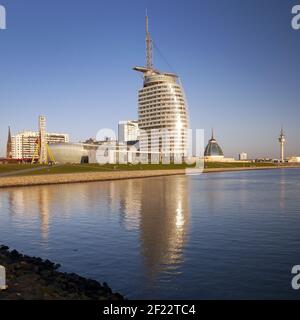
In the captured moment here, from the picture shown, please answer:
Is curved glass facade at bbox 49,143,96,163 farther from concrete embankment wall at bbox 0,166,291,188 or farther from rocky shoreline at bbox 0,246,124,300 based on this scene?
rocky shoreline at bbox 0,246,124,300

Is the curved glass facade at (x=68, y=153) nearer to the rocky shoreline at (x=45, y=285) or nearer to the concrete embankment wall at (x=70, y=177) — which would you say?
the concrete embankment wall at (x=70, y=177)

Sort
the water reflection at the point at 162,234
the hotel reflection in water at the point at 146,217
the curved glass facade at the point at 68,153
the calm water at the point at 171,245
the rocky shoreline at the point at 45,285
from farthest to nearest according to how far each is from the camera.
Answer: the curved glass facade at the point at 68,153, the hotel reflection in water at the point at 146,217, the water reflection at the point at 162,234, the calm water at the point at 171,245, the rocky shoreline at the point at 45,285

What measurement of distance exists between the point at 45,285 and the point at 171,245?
946 cm

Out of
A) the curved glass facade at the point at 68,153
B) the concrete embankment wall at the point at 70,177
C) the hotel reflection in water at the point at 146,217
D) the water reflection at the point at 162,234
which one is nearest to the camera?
the water reflection at the point at 162,234

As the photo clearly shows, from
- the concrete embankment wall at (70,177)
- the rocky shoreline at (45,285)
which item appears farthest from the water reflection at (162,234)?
the concrete embankment wall at (70,177)

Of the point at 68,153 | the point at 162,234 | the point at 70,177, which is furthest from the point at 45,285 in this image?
the point at 68,153

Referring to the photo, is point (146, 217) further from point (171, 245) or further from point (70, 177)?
point (70, 177)

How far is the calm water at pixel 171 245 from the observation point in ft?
47.9

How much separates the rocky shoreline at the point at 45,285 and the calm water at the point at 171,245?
1170 millimetres

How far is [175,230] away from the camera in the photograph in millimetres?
25656

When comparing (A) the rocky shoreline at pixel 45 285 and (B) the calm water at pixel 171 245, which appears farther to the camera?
(B) the calm water at pixel 171 245

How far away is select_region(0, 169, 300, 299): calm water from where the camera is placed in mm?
14594

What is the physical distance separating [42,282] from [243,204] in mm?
30600
